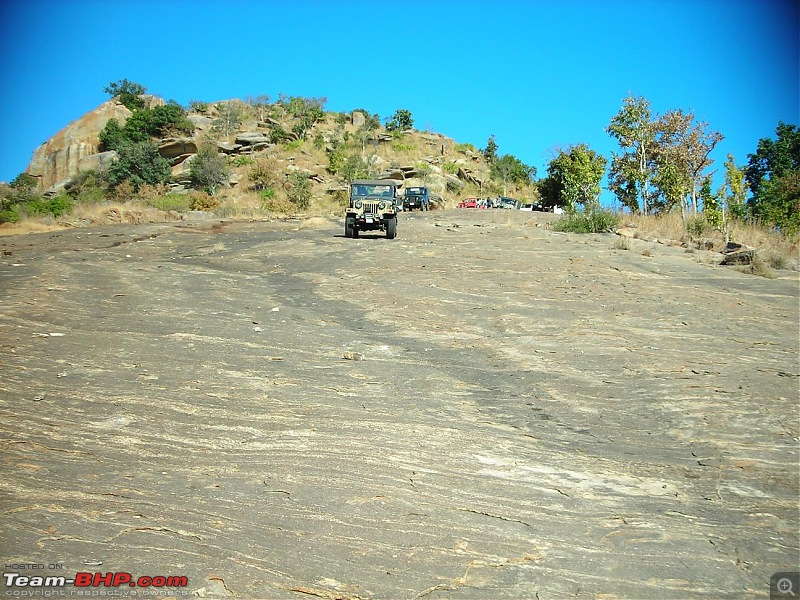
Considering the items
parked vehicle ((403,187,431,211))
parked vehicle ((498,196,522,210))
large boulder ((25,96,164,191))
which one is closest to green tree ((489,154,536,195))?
parked vehicle ((498,196,522,210))

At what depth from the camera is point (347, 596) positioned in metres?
3.56

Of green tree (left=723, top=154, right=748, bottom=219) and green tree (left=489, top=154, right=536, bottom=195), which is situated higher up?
green tree (left=489, top=154, right=536, bottom=195)

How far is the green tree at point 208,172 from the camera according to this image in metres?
51.7

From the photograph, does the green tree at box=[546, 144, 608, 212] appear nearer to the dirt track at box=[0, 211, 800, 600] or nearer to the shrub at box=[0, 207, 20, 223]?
the dirt track at box=[0, 211, 800, 600]

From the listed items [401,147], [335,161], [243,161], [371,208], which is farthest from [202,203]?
[401,147]

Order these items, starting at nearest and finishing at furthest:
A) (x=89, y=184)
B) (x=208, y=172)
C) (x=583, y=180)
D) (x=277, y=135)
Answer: (x=583, y=180), (x=208, y=172), (x=89, y=184), (x=277, y=135)

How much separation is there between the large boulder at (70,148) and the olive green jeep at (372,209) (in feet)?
144

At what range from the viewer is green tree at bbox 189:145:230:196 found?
2034 inches

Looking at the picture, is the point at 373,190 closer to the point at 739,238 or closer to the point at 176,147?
the point at 739,238

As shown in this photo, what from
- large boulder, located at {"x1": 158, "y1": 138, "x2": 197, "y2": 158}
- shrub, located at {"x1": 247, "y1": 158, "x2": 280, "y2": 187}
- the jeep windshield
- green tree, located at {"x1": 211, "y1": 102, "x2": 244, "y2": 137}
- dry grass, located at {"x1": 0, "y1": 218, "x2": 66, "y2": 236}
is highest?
green tree, located at {"x1": 211, "y1": 102, "x2": 244, "y2": 137}

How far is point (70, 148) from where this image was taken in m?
61.9

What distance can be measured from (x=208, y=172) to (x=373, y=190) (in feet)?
101

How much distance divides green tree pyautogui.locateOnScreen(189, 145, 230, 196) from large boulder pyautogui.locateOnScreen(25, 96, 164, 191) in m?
13.6

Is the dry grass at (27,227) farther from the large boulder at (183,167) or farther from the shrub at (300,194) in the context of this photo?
the large boulder at (183,167)
